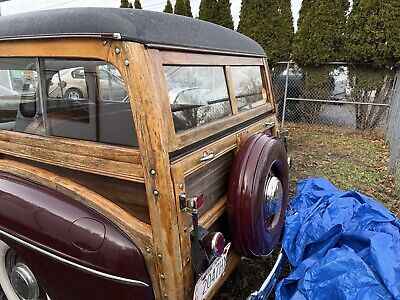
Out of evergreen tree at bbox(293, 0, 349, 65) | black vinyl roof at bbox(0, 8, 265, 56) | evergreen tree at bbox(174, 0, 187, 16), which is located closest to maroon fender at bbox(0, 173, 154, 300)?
black vinyl roof at bbox(0, 8, 265, 56)

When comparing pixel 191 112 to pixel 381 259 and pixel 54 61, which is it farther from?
pixel 381 259

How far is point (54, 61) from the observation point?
1630mm

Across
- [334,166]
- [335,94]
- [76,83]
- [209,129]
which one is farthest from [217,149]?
[335,94]

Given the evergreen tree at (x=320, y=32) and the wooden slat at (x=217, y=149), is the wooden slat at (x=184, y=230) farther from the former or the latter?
the evergreen tree at (x=320, y=32)

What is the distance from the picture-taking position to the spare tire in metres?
1.88

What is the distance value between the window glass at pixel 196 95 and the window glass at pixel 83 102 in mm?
253

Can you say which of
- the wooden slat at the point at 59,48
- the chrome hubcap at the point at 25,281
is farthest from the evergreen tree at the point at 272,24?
the chrome hubcap at the point at 25,281

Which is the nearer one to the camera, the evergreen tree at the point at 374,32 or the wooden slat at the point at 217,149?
the wooden slat at the point at 217,149

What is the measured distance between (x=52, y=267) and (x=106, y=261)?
38cm

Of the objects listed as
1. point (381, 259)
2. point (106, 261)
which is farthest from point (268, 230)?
point (106, 261)

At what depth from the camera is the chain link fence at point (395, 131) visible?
5009 mm

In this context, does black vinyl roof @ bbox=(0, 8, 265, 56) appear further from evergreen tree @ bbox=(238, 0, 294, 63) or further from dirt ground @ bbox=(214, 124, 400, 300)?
evergreen tree @ bbox=(238, 0, 294, 63)

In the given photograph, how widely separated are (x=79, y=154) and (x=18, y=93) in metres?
0.76

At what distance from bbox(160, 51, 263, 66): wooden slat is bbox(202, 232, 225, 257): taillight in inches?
34.1
